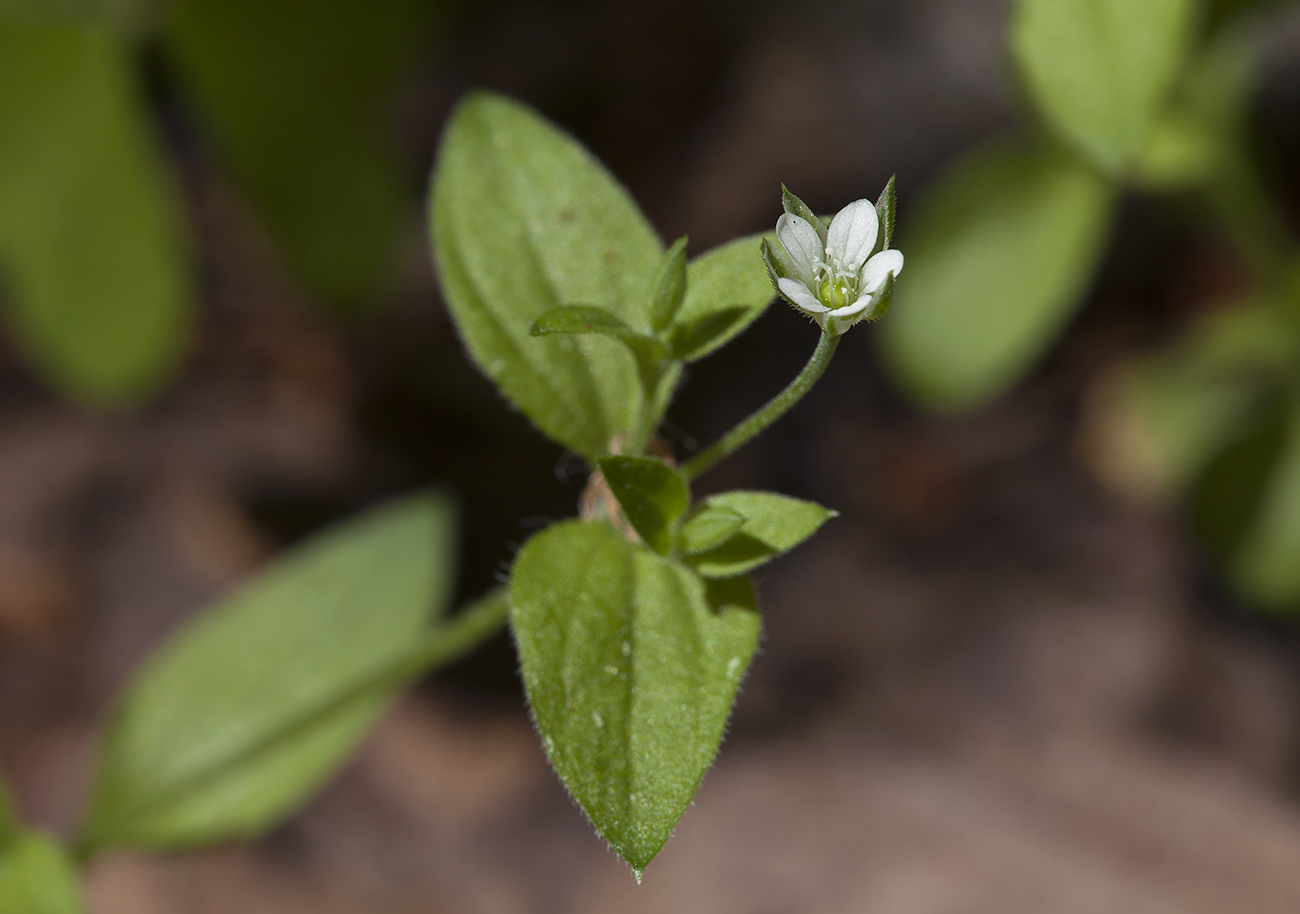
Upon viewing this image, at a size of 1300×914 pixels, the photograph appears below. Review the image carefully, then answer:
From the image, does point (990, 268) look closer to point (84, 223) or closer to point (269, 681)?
point (269, 681)

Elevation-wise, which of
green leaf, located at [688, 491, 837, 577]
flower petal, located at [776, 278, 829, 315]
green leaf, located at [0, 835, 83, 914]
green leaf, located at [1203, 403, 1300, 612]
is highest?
flower petal, located at [776, 278, 829, 315]

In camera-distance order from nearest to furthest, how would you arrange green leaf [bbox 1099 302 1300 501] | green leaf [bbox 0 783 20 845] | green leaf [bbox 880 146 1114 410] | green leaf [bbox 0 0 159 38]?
green leaf [bbox 0 783 20 845] → green leaf [bbox 880 146 1114 410] → green leaf [bbox 0 0 159 38] → green leaf [bbox 1099 302 1300 501]

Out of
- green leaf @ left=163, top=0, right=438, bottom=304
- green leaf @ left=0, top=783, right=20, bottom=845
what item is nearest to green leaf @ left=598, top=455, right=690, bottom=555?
green leaf @ left=0, top=783, right=20, bottom=845

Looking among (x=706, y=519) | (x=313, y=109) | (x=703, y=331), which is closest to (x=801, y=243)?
(x=703, y=331)

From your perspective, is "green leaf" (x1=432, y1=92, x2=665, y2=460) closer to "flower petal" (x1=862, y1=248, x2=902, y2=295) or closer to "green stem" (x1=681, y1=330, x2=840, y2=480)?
"green stem" (x1=681, y1=330, x2=840, y2=480)

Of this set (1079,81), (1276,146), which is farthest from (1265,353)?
(1079,81)

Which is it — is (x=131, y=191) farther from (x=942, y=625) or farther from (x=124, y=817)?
(x=942, y=625)

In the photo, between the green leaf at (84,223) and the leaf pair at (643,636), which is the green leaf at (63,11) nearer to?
the green leaf at (84,223)
